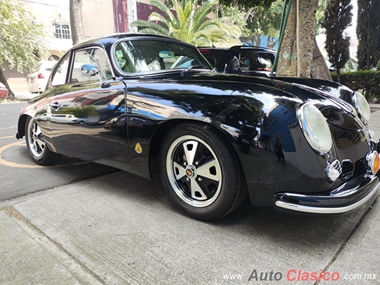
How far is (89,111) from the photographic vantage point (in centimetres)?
301

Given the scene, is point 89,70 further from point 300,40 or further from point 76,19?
point 76,19

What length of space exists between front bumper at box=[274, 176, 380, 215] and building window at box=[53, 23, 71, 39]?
87.4 feet

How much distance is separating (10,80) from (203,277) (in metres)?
25.1

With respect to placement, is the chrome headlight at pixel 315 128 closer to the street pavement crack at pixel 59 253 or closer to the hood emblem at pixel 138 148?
the hood emblem at pixel 138 148

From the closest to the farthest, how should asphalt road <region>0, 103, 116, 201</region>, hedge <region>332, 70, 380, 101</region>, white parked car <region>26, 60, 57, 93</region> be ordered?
asphalt road <region>0, 103, 116, 201</region> < hedge <region>332, 70, 380, 101</region> < white parked car <region>26, 60, 57, 93</region>

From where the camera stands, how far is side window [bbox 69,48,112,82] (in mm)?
3068

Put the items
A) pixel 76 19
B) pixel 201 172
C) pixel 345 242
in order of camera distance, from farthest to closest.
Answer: pixel 76 19, pixel 201 172, pixel 345 242

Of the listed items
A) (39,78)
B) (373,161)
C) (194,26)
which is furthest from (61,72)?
(194,26)

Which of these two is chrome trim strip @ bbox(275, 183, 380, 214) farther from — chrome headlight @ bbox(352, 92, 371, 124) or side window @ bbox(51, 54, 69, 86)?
side window @ bbox(51, 54, 69, 86)

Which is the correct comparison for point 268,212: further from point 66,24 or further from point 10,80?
point 66,24

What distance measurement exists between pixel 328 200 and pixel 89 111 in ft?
7.31

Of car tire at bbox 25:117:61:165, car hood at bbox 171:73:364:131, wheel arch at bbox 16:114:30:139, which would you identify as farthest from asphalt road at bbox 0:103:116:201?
car hood at bbox 171:73:364:131

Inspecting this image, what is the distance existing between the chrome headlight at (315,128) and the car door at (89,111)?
147 cm

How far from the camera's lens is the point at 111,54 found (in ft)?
9.93
